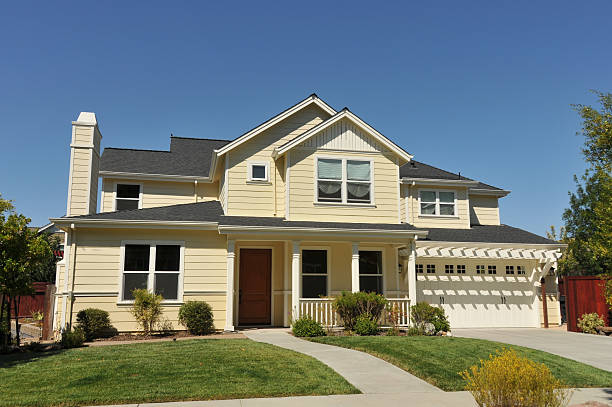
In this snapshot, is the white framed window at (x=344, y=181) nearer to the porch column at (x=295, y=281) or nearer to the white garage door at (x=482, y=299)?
the porch column at (x=295, y=281)

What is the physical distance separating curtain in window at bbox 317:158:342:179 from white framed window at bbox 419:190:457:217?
5.15 meters

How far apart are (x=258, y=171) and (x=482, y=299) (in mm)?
9693

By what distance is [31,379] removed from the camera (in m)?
8.34

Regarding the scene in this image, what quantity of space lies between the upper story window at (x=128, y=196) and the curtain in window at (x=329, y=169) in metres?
7.64

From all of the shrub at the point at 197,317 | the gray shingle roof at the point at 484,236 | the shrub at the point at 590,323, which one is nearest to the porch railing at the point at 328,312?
the shrub at the point at 197,317

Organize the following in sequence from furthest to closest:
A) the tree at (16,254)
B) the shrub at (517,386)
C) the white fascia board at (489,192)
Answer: the white fascia board at (489,192) < the tree at (16,254) < the shrub at (517,386)

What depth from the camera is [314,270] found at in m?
16.8

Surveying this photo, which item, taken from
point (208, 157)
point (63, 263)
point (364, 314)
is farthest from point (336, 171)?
point (63, 263)

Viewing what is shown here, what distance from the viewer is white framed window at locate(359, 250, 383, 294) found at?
17200mm

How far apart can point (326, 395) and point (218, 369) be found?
2.25m

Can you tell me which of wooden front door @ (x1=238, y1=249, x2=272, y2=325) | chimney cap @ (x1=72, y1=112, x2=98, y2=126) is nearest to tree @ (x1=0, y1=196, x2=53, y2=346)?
chimney cap @ (x1=72, y1=112, x2=98, y2=126)

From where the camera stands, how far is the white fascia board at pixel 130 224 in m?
14.3

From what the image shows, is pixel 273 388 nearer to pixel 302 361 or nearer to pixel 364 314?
pixel 302 361

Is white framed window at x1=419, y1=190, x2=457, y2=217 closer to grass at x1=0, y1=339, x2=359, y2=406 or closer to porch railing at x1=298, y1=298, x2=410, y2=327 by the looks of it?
porch railing at x1=298, y1=298, x2=410, y2=327
